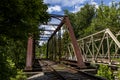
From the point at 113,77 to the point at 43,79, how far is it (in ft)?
28.6

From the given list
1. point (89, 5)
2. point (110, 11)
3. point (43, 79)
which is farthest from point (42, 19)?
point (89, 5)

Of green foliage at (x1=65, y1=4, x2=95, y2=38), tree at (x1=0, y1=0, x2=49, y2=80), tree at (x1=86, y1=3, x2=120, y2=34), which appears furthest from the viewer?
green foliage at (x1=65, y1=4, x2=95, y2=38)

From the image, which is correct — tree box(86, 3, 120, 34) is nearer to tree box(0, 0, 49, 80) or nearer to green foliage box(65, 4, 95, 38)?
green foliage box(65, 4, 95, 38)

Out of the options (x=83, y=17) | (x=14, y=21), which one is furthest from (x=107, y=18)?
(x=14, y=21)

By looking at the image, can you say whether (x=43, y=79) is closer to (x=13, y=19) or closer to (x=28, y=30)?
(x=28, y=30)

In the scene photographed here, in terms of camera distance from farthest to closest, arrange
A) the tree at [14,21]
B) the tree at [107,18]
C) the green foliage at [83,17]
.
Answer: the green foliage at [83,17] → the tree at [107,18] → the tree at [14,21]

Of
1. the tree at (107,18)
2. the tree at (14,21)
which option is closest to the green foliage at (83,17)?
the tree at (107,18)

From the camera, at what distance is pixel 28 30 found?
11.1 meters

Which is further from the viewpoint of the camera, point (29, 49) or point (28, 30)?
point (29, 49)

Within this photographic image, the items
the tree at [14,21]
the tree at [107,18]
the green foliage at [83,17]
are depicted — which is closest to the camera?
the tree at [14,21]

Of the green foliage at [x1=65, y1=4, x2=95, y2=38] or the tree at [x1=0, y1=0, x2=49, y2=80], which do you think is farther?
the green foliage at [x1=65, y1=4, x2=95, y2=38]

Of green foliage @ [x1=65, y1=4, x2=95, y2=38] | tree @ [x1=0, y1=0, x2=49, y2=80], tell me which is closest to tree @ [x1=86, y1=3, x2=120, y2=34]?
green foliage @ [x1=65, y1=4, x2=95, y2=38]

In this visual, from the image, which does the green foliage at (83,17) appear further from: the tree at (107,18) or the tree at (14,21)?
the tree at (14,21)

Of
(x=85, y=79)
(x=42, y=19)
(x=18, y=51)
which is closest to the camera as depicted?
(x=85, y=79)
